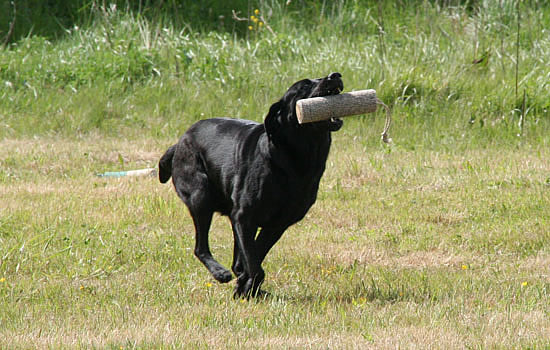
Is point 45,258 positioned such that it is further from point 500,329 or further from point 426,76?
point 426,76

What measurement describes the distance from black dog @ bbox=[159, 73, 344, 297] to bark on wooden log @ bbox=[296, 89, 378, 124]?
72 mm

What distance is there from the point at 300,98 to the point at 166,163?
1665 millimetres

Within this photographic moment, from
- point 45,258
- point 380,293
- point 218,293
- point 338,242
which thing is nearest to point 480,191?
point 338,242

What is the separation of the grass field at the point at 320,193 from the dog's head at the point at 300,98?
3.74 feet

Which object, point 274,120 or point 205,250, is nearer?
point 274,120

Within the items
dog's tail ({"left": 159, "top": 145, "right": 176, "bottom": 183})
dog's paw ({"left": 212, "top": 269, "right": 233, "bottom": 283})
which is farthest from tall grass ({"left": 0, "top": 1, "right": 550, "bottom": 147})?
dog's paw ({"left": 212, "top": 269, "right": 233, "bottom": 283})

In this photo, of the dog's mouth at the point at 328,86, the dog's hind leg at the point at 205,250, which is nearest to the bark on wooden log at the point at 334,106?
the dog's mouth at the point at 328,86

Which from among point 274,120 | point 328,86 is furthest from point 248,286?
point 328,86

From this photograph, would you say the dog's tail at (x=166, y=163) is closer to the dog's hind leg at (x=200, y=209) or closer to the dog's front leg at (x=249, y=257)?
the dog's hind leg at (x=200, y=209)

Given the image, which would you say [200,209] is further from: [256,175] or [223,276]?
[256,175]

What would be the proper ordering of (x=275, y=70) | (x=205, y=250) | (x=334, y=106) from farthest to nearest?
(x=275, y=70)
(x=205, y=250)
(x=334, y=106)

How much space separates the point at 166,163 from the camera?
20.7 feet

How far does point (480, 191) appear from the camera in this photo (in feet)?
27.1

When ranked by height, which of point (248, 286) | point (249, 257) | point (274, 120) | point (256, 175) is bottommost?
point (248, 286)
